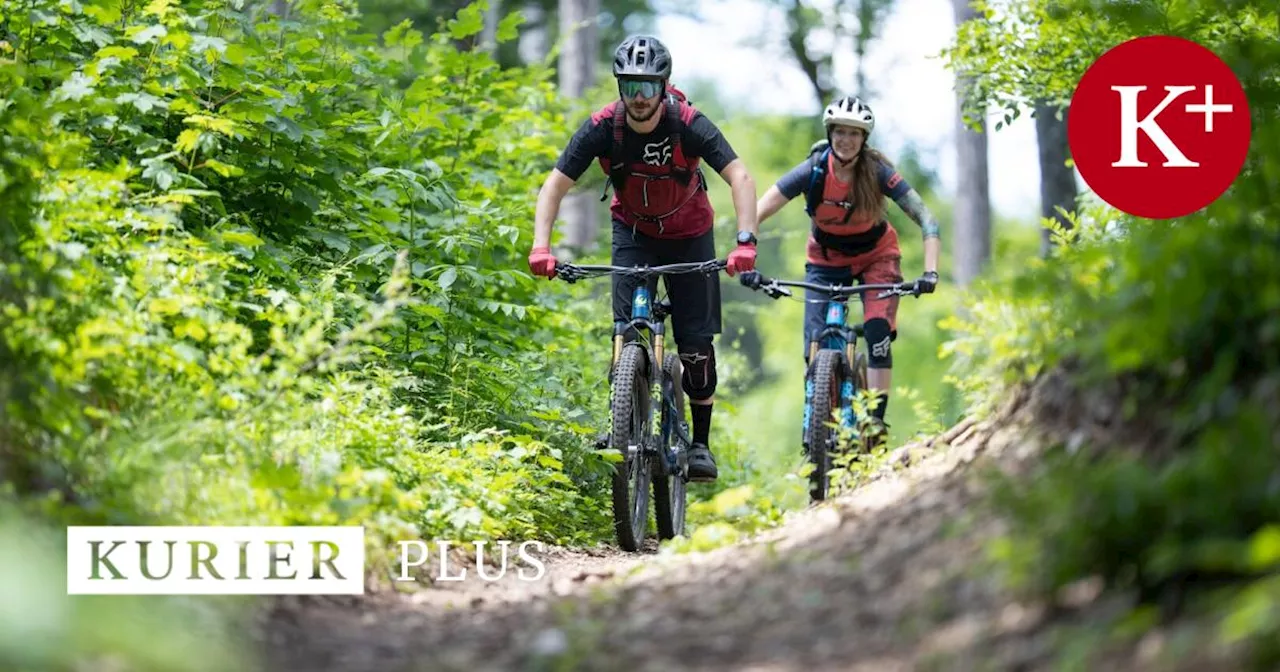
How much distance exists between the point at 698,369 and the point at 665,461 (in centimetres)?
68

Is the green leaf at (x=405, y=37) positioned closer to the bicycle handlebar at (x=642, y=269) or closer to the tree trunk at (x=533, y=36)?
the bicycle handlebar at (x=642, y=269)

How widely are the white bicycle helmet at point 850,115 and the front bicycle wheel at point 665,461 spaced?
1745mm

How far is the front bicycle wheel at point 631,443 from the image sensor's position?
7.58m

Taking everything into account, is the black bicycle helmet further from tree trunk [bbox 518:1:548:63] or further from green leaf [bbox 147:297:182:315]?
tree trunk [bbox 518:1:548:63]

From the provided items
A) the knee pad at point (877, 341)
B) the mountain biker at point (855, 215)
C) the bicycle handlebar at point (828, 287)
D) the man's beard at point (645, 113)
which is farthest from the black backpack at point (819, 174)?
the man's beard at point (645, 113)

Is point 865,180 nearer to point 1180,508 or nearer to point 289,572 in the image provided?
point 289,572

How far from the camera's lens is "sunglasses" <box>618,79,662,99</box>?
299 inches

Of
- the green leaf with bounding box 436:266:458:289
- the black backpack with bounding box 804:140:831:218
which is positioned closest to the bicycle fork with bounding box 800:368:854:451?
the black backpack with bounding box 804:140:831:218

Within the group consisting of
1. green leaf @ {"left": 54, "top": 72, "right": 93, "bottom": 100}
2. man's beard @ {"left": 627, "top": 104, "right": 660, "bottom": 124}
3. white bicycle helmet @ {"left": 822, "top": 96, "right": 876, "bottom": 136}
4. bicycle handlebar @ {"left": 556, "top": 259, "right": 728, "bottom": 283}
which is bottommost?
bicycle handlebar @ {"left": 556, "top": 259, "right": 728, "bottom": 283}

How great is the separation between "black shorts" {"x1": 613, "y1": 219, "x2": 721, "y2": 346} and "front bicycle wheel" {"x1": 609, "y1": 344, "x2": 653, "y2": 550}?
52cm

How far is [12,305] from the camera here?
16.0ft

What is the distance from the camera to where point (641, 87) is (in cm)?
761

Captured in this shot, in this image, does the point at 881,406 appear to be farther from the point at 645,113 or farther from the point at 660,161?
the point at 645,113

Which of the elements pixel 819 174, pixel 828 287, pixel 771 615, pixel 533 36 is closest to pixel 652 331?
pixel 828 287
